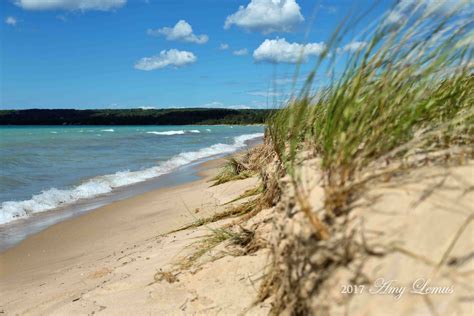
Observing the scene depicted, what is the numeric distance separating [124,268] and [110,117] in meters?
113

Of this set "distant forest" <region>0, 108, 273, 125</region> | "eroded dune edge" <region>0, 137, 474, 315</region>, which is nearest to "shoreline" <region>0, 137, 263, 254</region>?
"eroded dune edge" <region>0, 137, 474, 315</region>

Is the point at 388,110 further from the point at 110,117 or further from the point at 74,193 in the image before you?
the point at 110,117

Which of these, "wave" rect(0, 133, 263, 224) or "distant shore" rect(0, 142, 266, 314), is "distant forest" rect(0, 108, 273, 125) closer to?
"wave" rect(0, 133, 263, 224)

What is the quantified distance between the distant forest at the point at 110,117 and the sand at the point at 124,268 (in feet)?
322

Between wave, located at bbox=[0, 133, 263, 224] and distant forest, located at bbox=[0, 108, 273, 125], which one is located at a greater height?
distant forest, located at bbox=[0, 108, 273, 125]

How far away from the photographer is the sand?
2729mm

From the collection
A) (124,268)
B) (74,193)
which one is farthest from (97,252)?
(74,193)

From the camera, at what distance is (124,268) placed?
3.96 meters

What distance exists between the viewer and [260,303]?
2.30 m

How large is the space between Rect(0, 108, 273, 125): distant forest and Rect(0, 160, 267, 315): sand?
98115 mm

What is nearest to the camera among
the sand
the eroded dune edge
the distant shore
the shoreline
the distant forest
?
the eroded dune edge

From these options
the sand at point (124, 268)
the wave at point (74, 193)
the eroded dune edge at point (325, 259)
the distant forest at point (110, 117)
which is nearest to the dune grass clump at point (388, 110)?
the eroded dune edge at point (325, 259)

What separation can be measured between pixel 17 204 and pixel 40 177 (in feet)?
14.6

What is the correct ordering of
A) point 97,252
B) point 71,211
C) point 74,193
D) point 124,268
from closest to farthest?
1. point 124,268
2. point 97,252
3. point 71,211
4. point 74,193
